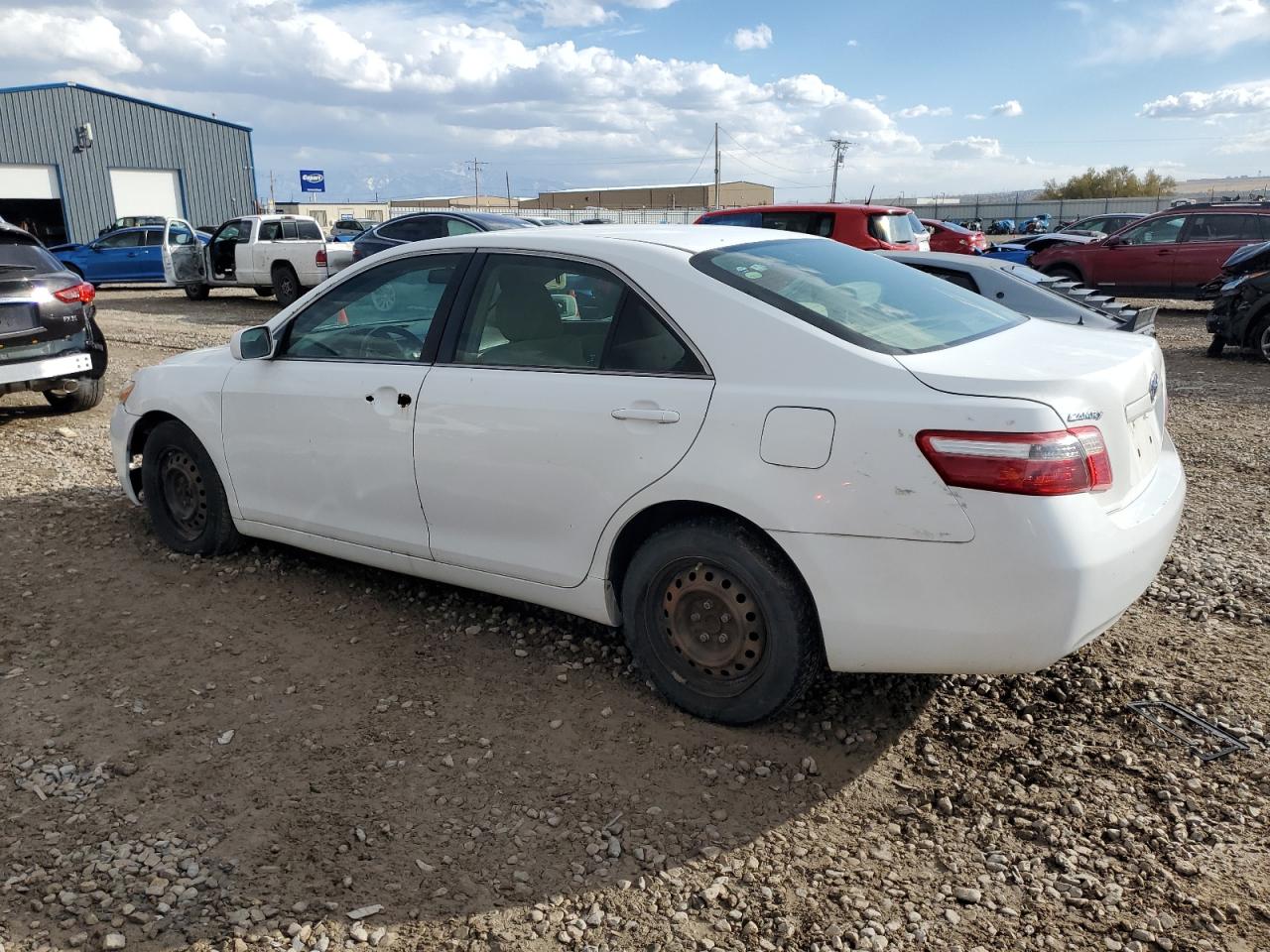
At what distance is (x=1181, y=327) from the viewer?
1495cm

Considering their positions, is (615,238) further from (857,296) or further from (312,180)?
(312,180)

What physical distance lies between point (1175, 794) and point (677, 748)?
1499 millimetres

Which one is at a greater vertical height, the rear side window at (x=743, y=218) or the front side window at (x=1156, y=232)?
the rear side window at (x=743, y=218)

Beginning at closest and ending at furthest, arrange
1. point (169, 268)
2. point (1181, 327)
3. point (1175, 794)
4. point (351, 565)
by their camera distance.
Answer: point (1175, 794)
point (351, 565)
point (1181, 327)
point (169, 268)

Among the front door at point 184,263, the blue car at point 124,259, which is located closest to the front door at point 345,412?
the front door at point 184,263

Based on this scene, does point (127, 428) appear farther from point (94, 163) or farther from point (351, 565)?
point (94, 163)

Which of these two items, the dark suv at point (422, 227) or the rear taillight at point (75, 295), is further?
the dark suv at point (422, 227)

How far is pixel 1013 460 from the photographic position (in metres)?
2.61

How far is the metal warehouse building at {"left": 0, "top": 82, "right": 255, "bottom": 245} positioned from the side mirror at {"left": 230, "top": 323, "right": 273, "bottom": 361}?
3147 centimetres

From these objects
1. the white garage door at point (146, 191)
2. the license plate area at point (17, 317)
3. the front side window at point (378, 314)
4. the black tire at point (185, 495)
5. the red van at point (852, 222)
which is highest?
the white garage door at point (146, 191)

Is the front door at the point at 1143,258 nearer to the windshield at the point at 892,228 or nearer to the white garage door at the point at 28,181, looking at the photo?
the windshield at the point at 892,228

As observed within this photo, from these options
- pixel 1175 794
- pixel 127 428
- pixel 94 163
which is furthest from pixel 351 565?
pixel 94 163

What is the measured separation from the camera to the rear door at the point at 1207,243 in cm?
Result: 1554

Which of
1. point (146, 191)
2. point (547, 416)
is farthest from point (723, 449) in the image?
point (146, 191)
